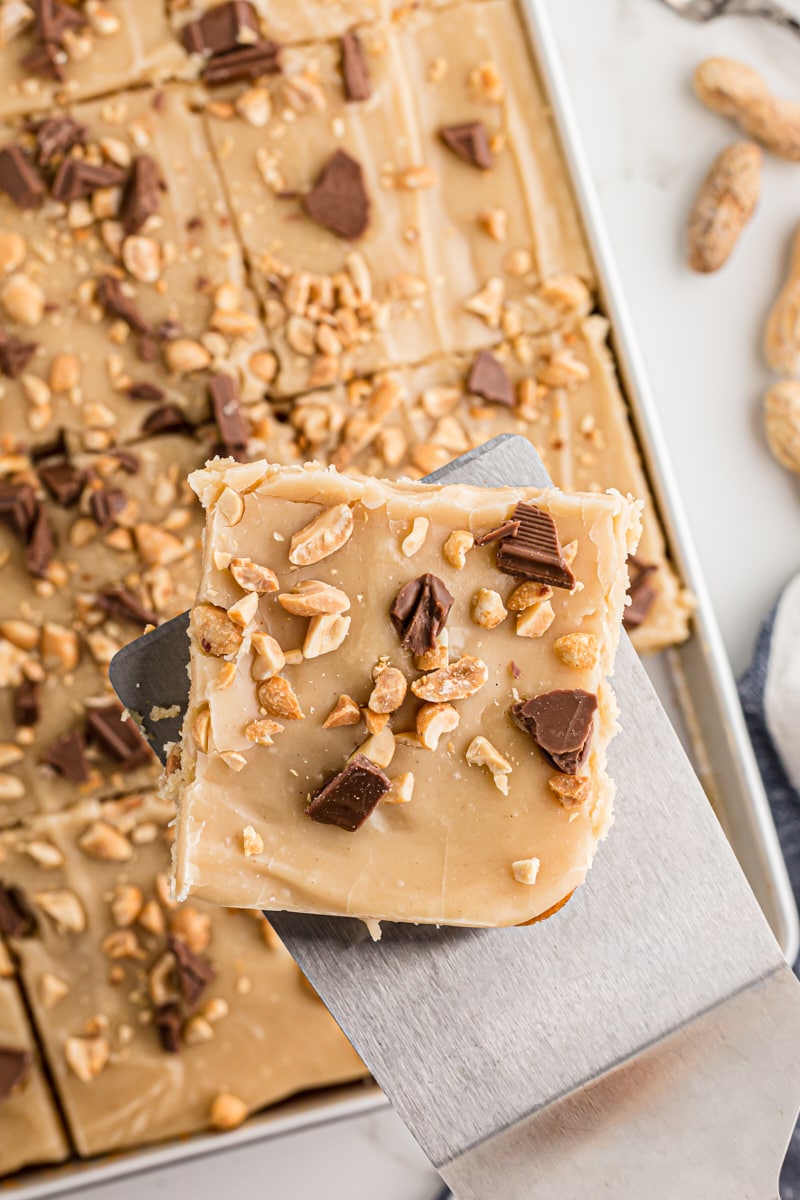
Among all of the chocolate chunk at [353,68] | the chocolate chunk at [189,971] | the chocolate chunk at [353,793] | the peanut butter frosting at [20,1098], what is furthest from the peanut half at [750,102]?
the peanut butter frosting at [20,1098]

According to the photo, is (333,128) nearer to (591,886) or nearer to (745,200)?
(745,200)

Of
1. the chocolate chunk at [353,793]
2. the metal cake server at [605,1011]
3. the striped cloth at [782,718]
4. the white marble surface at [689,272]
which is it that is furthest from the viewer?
the white marble surface at [689,272]

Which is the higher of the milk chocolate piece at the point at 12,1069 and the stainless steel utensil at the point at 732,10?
the stainless steel utensil at the point at 732,10

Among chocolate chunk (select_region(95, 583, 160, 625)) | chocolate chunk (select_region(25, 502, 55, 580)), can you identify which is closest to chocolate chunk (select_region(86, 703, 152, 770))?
chocolate chunk (select_region(95, 583, 160, 625))

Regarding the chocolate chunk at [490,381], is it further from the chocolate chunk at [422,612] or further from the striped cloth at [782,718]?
the chocolate chunk at [422,612]

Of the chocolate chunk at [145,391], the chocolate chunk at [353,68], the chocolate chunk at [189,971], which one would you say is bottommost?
the chocolate chunk at [189,971]

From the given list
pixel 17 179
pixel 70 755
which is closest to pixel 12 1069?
pixel 70 755
